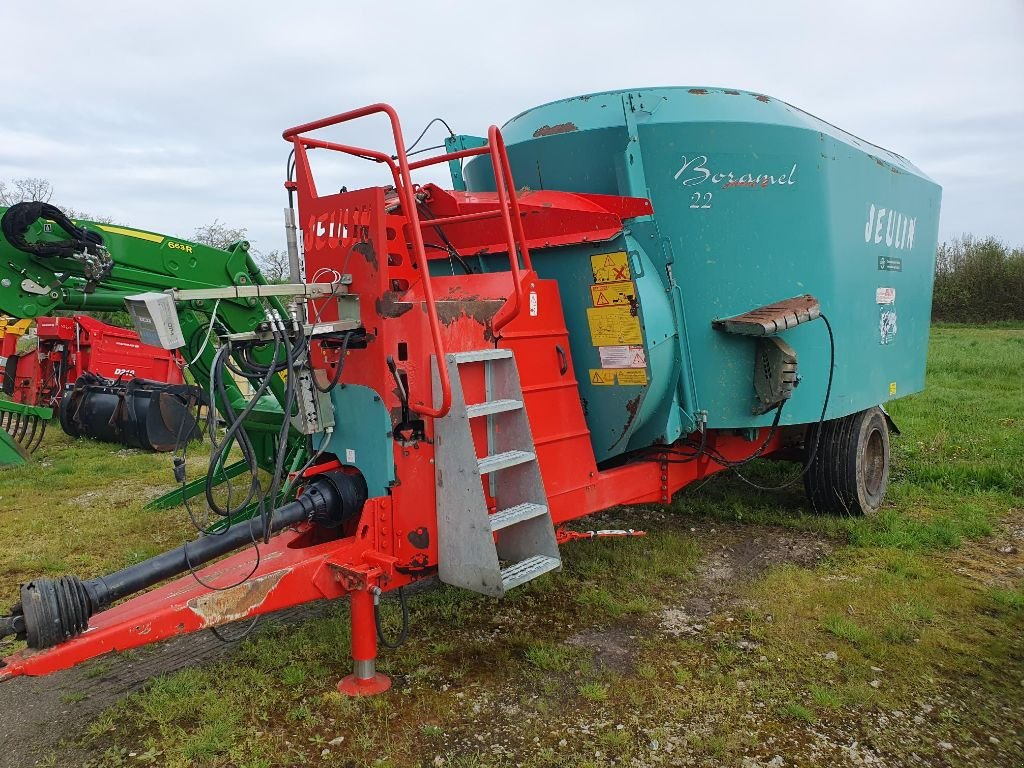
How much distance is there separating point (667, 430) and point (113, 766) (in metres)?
2.97

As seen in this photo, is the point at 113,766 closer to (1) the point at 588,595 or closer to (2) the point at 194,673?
(2) the point at 194,673

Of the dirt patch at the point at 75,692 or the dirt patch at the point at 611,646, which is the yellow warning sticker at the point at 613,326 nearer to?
the dirt patch at the point at 611,646

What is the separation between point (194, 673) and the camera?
3.45 m

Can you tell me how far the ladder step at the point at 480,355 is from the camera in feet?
10.5

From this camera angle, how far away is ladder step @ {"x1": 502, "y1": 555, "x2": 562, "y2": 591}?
10.3ft

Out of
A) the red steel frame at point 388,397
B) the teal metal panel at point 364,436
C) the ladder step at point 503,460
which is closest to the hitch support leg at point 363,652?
the red steel frame at point 388,397

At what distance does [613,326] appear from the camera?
4074 millimetres

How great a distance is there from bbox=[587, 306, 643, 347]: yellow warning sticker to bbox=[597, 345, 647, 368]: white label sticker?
0.03m

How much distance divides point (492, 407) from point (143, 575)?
148cm

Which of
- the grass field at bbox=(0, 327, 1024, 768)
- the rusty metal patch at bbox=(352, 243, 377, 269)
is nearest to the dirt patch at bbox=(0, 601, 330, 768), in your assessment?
the grass field at bbox=(0, 327, 1024, 768)

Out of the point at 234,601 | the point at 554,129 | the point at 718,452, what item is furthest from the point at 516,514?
the point at 554,129

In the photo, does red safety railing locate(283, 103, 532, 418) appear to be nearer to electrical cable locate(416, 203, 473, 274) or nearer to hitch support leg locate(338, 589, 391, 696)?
electrical cable locate(416, 203, 473, 274)

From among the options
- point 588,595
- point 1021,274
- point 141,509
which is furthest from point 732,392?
point 1021,274

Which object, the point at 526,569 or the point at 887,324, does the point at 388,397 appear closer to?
the point at 526,569
